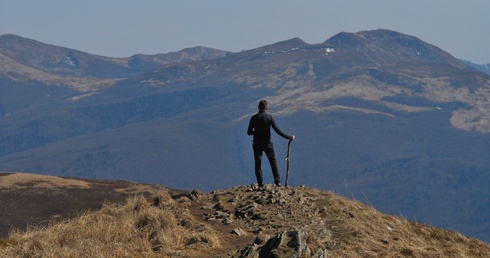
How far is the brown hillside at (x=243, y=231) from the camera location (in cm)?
1354

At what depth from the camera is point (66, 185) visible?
88.2 meters

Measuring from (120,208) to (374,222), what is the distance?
6556mm

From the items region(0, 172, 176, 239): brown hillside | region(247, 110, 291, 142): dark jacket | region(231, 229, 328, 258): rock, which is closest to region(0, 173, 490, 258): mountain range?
region(231, 229, 328, 258): rock

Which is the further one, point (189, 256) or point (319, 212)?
A: point (319, 212)

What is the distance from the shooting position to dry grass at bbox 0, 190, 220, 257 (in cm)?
1332

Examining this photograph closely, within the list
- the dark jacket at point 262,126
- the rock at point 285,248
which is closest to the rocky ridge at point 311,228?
the rock at point 285,248

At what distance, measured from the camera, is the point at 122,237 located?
14.9 metres

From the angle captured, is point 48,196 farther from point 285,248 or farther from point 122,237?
point 285,248

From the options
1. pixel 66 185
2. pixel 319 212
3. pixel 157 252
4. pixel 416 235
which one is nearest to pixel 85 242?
pixel 157 252

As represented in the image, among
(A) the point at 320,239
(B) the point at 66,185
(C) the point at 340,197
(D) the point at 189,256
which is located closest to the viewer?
(D) the point at 189,256

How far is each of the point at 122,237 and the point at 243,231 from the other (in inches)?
114

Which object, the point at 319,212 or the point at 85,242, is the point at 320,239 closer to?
the point at 319,212

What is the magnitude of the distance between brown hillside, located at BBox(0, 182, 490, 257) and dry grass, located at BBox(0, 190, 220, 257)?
21mm

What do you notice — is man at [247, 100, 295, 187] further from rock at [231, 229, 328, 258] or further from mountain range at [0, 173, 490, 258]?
Answer: rock at [231, 229, 328, 258]
